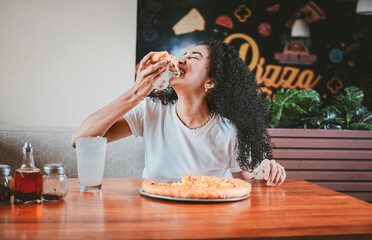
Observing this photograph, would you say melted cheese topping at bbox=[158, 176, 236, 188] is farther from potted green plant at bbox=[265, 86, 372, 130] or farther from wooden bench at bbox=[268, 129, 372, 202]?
potted green plant at bbox=[265, 86, 372, 130]

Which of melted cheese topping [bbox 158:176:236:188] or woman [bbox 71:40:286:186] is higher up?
woman [bbox 71:40:286:186]

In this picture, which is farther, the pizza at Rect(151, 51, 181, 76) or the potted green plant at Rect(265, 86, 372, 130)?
the potted green plant at Rect(265, 86, 372, 130)

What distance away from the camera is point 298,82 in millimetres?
6262

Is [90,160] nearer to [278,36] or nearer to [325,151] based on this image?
[325,151]

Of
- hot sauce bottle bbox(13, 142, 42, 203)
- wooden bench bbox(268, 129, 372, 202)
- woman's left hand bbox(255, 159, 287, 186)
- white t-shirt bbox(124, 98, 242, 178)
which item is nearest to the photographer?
hot sauce bottle bbox(13, 142, 42, 203)

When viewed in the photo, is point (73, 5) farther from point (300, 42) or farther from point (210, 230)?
point (210, 230)

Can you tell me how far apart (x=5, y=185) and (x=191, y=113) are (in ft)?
3.55

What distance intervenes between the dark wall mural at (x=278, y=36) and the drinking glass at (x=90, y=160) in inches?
172

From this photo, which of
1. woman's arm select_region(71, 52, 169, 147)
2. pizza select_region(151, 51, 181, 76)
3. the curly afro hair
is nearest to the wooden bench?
the curly afro hair

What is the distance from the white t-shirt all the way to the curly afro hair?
0.07 meters

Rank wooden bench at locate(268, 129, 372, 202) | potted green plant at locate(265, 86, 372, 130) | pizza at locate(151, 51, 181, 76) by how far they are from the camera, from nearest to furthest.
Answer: pizza at locate(151, 51, 181, 76)
wooden bench at locate(268, 129, 372, 202)
potted green plant at locate(265, 86, 372, 130)

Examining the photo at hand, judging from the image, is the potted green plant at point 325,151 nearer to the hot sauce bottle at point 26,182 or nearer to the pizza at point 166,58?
the pizza at point 166,58

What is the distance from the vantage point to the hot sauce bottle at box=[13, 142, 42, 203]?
119 centimetres

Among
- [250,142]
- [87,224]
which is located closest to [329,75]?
[250,142]
